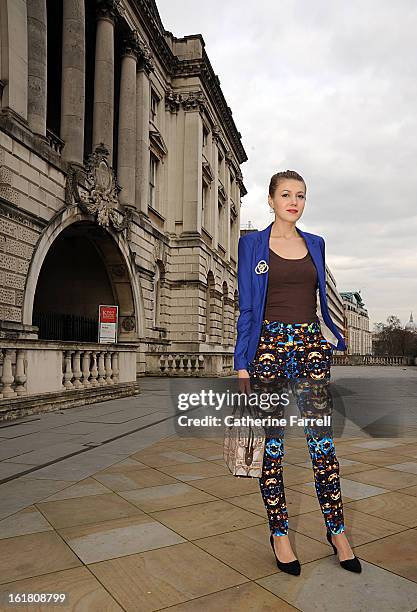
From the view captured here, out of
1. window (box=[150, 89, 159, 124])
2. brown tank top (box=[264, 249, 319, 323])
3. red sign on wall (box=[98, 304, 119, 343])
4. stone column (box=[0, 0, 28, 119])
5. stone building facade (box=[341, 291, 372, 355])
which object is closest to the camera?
brown tank top (box=[264, 249, 319, 323])

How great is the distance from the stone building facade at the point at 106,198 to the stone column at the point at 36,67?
0.12 feet

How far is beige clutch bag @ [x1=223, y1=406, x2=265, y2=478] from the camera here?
2.66 metres

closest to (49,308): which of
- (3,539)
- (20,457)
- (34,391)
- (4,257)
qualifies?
(4,257)

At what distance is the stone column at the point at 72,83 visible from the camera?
15234 mm

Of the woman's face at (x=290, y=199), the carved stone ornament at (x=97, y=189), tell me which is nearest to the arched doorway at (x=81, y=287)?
the carved stone ornament at (x=97, y=189)

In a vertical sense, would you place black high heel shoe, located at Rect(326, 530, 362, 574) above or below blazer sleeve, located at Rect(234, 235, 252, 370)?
below

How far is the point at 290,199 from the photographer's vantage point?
2.96 metres

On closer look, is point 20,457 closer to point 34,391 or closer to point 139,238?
point 34,391

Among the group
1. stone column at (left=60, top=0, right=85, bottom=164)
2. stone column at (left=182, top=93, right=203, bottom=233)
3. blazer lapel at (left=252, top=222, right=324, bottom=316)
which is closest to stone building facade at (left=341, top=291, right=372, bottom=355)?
stone column at (left=182, top=93, right=203, bottom=233)

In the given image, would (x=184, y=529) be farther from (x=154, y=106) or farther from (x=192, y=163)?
(x=192, y=163)

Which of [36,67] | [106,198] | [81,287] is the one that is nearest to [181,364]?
[81,287]

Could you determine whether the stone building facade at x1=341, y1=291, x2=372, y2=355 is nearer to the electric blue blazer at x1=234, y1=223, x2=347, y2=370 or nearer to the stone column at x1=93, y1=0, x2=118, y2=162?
the stone column at x1=93, y1=0, x2=118, y2=162

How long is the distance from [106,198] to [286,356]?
1488 centimetres

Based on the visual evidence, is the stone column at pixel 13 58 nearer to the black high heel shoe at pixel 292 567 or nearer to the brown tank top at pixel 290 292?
the brown tank top at pixel 290 292
